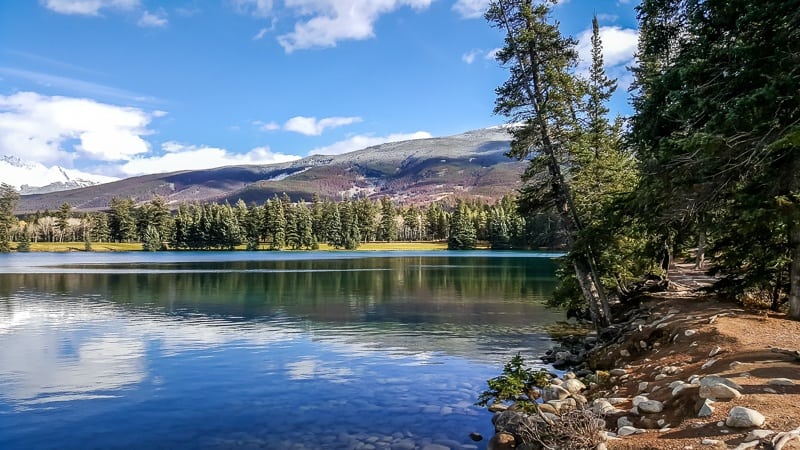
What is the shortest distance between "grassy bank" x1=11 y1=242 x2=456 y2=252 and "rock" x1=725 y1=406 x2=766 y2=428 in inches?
6176

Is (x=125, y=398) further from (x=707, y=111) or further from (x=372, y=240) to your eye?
(x=372, y=240)

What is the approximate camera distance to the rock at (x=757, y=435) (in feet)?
25.3

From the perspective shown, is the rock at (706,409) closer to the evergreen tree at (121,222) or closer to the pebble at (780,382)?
the pebble at (780,382)

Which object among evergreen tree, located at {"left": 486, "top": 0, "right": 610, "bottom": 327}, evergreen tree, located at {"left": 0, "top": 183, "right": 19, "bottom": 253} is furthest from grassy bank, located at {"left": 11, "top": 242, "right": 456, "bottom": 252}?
evergreen tree, located at {"left": 486, "top": 0, "right": 610, "bottom": 327}

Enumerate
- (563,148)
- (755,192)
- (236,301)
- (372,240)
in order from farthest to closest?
(372,240)
(236,301)
(563,148)
(755,192)

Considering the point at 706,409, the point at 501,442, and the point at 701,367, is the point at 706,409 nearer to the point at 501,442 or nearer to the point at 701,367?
the point at 701,367

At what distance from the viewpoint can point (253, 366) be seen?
2167 centimetres

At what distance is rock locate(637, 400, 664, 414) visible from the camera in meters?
10.5

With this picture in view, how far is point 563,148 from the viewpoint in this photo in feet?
75.0

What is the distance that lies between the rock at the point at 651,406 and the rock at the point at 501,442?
2.80m

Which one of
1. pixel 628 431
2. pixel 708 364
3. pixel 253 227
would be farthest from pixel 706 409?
pixel 253 227

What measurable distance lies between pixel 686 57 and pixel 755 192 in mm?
4580

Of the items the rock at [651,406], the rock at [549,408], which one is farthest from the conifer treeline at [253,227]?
the rock at [651,406]

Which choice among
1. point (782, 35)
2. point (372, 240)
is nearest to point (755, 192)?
point (782, 35)
